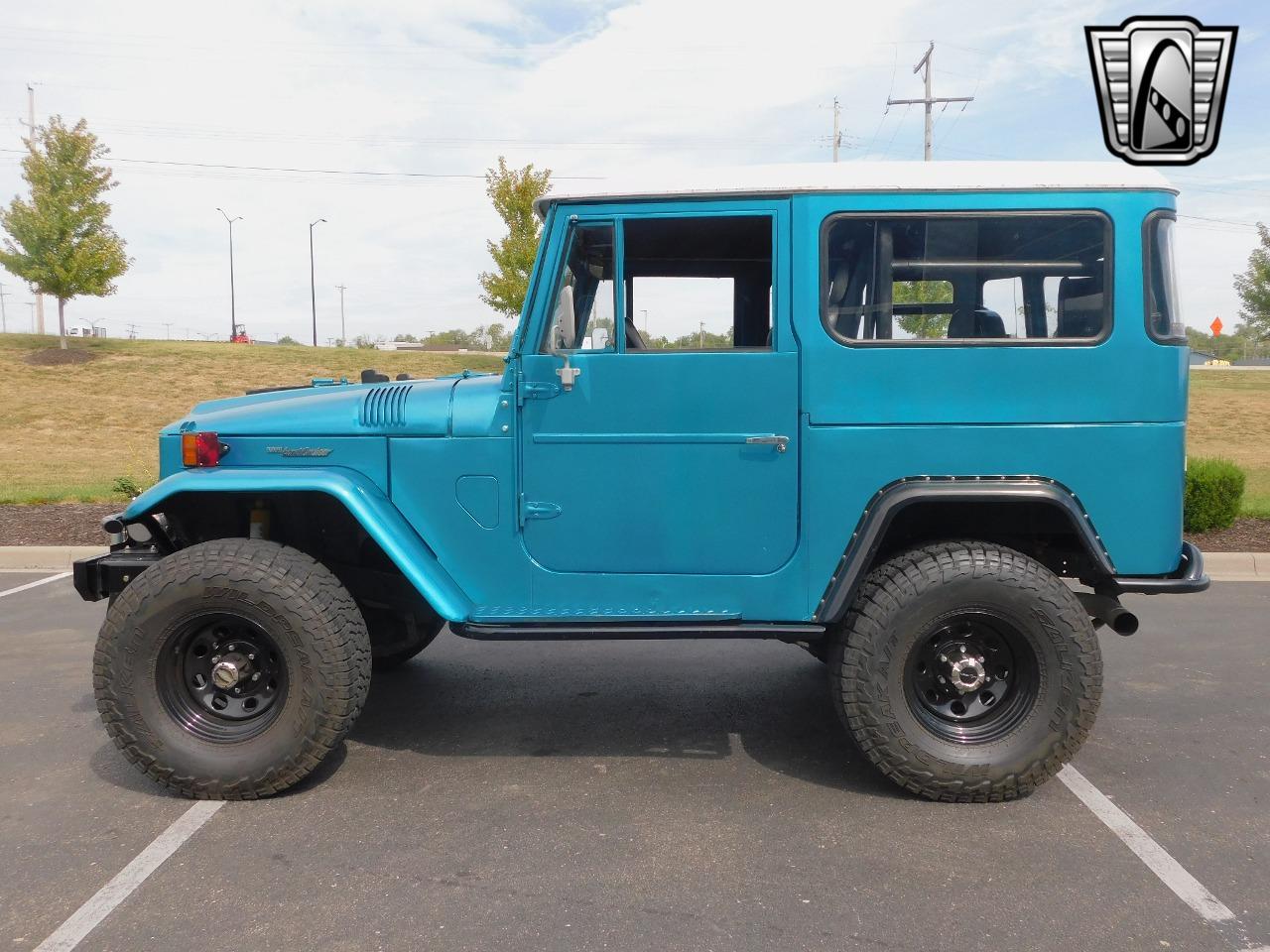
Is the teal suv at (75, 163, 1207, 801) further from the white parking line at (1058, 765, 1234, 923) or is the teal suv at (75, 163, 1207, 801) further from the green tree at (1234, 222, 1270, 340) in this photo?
the green tree at (1234, 222, 1270, 340)

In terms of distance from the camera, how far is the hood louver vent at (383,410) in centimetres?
375

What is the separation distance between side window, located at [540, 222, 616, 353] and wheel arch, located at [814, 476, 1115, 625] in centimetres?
122

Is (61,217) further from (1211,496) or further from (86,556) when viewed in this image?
(1211,496)

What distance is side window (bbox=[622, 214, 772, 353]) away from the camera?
3658 millimetres

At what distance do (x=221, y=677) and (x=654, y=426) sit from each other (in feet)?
6.27

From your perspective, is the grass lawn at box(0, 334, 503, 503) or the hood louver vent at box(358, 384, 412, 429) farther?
the grass lawn at box(0, 334, 503, 503)

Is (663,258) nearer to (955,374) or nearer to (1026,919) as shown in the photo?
(955,374)

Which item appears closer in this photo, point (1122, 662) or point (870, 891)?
point (870, 891)

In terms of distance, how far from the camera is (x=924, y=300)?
3.63 metres

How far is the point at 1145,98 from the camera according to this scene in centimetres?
755

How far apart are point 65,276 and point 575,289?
29.1 meters

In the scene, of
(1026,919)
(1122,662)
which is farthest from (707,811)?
(1122,662)

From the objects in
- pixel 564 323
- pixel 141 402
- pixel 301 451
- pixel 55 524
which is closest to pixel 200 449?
pixel 301 451

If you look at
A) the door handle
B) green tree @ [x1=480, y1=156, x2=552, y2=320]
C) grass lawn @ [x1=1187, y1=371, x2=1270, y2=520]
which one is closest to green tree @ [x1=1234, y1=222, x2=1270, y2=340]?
grass lawn @ [x1=1187, y1=371, x2=1270, y2=520]
